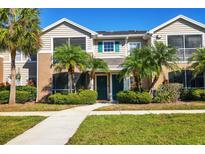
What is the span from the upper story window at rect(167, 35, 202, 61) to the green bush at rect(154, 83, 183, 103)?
3873 millimetres

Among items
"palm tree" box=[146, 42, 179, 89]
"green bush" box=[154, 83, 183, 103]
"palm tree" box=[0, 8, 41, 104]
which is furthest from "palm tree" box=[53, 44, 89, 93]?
"green bush" box=[154, 83, 183, 103]

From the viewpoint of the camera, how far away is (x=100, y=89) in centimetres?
2403

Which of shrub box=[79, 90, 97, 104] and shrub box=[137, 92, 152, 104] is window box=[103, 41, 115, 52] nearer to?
shrub box=[79, 90, 97, 104]

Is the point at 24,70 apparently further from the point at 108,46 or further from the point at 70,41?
the point at 108,46

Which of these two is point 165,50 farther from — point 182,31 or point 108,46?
point 108,46

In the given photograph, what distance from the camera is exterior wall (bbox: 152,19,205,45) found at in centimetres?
2316

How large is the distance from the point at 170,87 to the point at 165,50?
247 centimetres

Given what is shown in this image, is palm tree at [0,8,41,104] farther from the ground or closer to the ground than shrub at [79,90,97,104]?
farther from the ground

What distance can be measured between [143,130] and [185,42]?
49.6ft

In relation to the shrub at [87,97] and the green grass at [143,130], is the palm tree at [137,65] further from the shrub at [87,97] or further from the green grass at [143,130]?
the green grass at [143,130]

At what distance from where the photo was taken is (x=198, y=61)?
68.7 ft

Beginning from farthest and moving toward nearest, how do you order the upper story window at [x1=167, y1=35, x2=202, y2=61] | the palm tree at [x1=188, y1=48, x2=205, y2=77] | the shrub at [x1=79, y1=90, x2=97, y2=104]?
the upper story window at [x1=167, y1=35, x2=202, y2=61] → the palm tree at [x1=188, y1=48, x2=205, y2=77] → the shrub at [x1=79, y1=90, x2=97, y2=104]

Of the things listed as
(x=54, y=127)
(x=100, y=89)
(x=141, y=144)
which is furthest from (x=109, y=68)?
(x=141, y=144)
